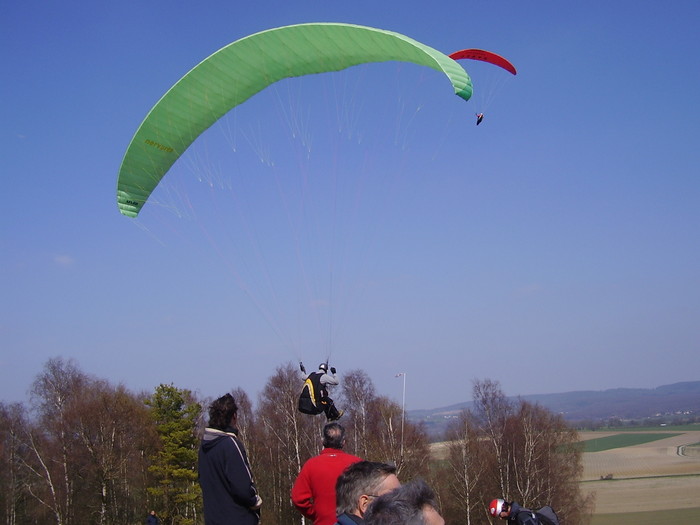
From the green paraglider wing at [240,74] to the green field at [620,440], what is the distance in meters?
84.4

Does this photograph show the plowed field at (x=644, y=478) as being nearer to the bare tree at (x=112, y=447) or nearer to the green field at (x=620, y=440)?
the green field at (x=620, y=440)

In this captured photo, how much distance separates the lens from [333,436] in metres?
3.81

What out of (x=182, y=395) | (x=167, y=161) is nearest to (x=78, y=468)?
(x=182, y=395)

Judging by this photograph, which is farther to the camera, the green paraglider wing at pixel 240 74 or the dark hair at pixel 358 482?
the green paraglider wing at pixel 240 74

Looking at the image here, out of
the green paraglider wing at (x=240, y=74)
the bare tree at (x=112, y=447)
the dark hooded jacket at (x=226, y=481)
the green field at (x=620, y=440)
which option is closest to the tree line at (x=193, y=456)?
the bare tree at (x=112, y=447)

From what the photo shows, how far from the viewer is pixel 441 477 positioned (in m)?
33.8

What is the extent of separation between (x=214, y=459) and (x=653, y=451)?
85624mm

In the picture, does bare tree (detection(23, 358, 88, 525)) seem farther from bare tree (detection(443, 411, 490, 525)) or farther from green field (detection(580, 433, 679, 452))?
green field (detection(580, 433, 679, 452))

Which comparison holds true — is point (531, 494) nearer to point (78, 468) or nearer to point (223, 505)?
point (78, 468)

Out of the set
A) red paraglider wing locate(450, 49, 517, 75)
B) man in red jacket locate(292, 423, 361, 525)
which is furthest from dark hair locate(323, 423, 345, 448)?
red paraglider wing locate(450, 49, 517, 75)

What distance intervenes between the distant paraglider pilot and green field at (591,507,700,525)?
33.6m

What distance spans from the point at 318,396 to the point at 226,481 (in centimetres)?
286

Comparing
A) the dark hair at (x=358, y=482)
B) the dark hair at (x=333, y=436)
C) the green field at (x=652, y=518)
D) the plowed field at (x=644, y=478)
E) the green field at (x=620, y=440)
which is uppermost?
the dark hair at (x=333, y=436)

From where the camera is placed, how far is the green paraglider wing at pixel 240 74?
27.0 feet
